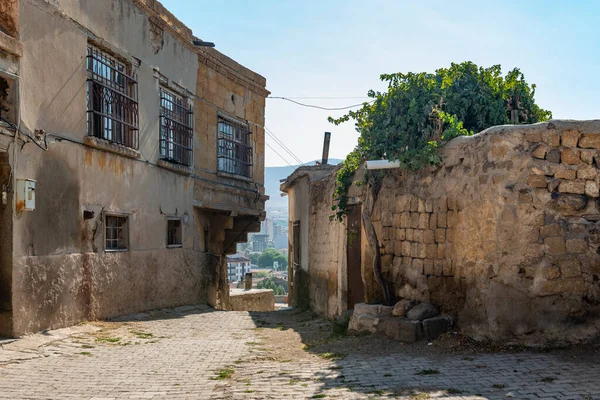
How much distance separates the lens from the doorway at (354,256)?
9891 mm

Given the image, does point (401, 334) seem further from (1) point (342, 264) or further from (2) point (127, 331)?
(2) point (127, 331)

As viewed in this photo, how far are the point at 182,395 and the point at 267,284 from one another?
72.5m

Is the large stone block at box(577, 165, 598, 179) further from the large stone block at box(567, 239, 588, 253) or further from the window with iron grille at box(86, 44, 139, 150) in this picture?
the window with iron grille at box(86, 44, 139, 150)

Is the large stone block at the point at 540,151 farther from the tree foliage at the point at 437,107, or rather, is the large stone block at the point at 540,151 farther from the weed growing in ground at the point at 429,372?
the weed growing in ground at the point at 429,372

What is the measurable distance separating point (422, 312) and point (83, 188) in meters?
5.39

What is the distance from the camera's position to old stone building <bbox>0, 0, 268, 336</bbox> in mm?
7699

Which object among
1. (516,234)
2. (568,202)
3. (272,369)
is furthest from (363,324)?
(568,202)

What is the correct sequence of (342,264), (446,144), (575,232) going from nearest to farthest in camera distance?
(575,232) → (446,144) → (342,264)

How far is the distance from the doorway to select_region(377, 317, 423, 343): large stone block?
204cm

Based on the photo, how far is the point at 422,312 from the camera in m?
7.46

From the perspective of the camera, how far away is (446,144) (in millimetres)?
7875

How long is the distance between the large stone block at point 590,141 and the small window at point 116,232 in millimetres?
7260

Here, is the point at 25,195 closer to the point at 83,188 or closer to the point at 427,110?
the point at 83,188

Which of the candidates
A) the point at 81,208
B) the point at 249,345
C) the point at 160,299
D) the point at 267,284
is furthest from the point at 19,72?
the point at 267,284
